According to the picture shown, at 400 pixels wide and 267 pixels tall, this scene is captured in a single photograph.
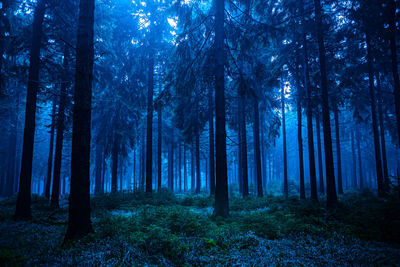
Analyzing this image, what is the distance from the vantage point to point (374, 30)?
10.4m

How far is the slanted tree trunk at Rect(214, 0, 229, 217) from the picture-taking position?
859cm

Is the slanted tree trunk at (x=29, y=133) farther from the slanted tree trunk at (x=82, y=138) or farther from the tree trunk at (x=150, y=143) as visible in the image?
the tree trunk at (x=150, y=143)

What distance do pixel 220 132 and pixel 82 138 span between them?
17.5 ft

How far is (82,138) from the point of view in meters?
5.62

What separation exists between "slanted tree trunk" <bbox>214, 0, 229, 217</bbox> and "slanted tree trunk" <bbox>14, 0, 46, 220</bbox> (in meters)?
8.16

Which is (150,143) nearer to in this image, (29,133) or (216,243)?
(29,133)

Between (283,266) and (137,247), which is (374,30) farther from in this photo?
(137,247)

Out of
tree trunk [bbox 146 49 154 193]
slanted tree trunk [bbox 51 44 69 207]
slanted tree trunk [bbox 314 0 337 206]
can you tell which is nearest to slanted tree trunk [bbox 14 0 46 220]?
slanted tree trunk [bbox 51 44 69 207]

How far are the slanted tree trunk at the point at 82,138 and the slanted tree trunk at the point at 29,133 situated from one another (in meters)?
4.98

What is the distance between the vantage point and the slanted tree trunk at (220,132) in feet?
28.2

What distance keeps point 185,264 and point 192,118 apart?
1262cm

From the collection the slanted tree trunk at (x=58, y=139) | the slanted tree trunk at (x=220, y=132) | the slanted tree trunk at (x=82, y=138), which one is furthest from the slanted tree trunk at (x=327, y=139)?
the slanted tree trunk at (x=58, y=139)

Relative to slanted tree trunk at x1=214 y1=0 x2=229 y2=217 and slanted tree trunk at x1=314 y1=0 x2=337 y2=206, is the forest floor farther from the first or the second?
slanted tree trunk at x1=314 y1=0 x2=337 y2=206

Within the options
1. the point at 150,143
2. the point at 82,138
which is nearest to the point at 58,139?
the point at 150,143
